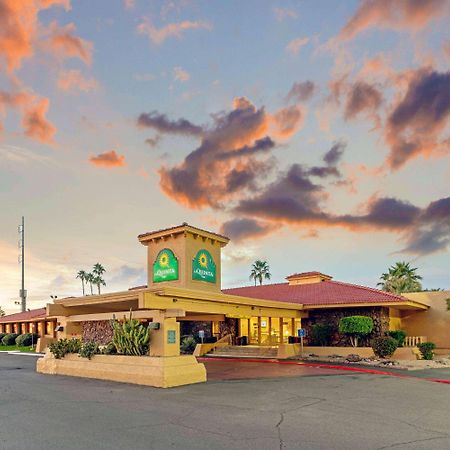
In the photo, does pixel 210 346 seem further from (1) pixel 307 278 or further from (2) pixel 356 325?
(2) pixel 356 325

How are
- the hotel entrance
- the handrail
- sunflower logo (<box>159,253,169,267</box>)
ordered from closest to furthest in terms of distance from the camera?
sunflower logo (<box>159,253,169,267</box>) < the handrail < the hotel entrance

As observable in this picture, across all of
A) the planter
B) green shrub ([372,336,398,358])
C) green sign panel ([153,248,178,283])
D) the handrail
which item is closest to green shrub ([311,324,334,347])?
green shrub ([372,336,398,358])

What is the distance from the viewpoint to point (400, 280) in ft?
193

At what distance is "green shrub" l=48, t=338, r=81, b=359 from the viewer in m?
21.1

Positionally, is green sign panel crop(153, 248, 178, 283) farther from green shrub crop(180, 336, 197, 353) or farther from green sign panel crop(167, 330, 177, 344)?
green shrub crop(180, 336, 197, 353)

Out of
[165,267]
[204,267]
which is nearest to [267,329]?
[204,267]

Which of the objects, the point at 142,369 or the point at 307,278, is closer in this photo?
the point at 142,369

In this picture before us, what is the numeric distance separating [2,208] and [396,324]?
27.5 m

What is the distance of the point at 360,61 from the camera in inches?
827

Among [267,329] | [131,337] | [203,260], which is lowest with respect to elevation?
[267,329]

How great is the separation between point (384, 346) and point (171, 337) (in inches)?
577

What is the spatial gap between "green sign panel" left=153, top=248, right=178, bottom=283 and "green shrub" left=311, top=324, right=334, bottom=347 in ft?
35.4

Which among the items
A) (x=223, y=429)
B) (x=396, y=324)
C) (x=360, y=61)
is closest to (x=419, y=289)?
(x=396, y=324)

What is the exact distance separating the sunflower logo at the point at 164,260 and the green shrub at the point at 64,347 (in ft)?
21.2
